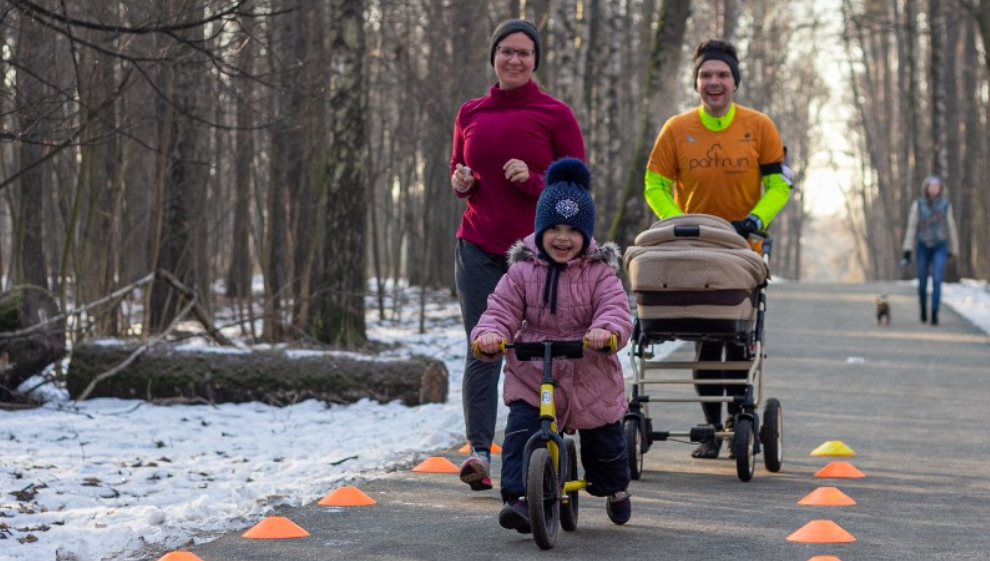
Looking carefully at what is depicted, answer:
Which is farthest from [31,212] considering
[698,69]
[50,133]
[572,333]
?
[572,333]

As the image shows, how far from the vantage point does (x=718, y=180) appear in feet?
27.8

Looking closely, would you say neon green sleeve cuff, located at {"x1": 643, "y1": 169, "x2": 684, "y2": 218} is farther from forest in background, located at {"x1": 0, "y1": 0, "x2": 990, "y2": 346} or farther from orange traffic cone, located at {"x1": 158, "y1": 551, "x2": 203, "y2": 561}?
orange traffic cone, located at {"x1": 158, "y1": 551, "x2": 203, "y2": 561}

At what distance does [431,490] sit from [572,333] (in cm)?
170

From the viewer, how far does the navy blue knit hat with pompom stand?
244 inches

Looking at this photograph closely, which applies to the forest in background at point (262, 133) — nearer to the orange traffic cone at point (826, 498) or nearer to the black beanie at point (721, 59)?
the black beanie at point (721, 59)

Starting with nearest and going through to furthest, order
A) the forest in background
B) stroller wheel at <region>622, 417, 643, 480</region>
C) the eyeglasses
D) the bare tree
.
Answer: the eyeglasses
stroller wheel at <region>622, 417, 643, 480</region>
the forest in background
the bare tree

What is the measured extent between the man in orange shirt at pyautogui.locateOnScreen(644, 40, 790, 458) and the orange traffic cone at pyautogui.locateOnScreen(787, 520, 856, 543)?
6.99ft

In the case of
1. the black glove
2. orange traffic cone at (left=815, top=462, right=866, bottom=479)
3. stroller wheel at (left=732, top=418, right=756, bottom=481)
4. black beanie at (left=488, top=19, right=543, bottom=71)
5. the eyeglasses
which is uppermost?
black beanie at (left=488, top=19, right=543, bottom=71)

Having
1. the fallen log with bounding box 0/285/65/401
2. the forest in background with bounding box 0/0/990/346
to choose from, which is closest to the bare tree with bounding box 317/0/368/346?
the forest in background with bounding box 0/0/990/346

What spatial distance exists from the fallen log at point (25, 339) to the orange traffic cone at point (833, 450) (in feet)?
20.2

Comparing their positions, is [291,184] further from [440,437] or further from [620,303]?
[620,303]

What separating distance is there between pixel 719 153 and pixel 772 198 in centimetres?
41

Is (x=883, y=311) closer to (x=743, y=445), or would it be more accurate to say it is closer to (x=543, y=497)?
(x=743, y=445)

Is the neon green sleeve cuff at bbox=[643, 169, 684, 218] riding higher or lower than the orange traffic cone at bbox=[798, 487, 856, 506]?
higher
